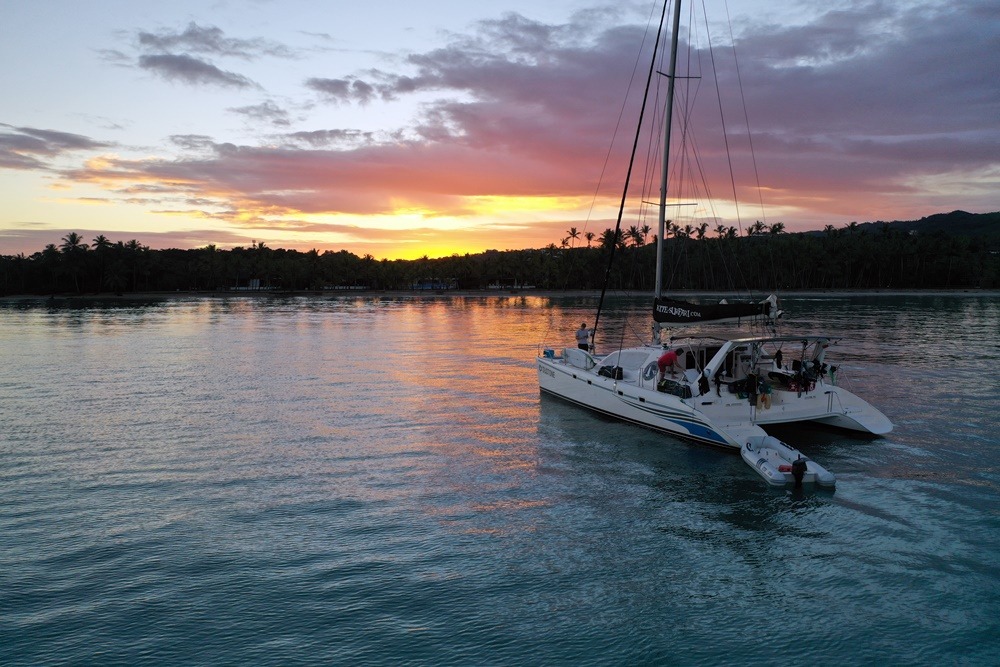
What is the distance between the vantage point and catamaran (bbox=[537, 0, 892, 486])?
1684 cm

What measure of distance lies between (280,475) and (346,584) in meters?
5.98

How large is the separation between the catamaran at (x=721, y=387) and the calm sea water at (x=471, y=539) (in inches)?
24.9

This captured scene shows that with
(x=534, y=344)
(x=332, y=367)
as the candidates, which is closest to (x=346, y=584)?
(x=332, y=367)

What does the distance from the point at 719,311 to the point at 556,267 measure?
498 ft

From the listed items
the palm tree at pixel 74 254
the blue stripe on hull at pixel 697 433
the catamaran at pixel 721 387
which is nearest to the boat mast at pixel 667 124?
the catamaran at pixel 721 387

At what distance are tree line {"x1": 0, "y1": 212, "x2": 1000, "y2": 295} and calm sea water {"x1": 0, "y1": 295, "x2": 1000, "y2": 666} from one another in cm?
12916

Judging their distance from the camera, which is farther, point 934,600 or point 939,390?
point 939,390

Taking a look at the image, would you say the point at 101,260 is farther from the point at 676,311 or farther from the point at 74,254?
the point at 676,311

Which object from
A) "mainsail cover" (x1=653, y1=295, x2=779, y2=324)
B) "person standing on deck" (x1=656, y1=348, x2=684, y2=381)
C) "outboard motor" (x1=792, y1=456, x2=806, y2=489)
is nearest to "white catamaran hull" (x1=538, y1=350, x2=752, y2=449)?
"person standing on deck" (x1=656, y1=348, x2=684, y2=381)

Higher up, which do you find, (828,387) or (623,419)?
(828,387)

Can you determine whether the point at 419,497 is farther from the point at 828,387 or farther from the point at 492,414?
the point at 828,387

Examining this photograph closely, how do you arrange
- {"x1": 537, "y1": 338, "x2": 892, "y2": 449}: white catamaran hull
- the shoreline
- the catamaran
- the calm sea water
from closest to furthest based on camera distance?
the calm sea water < the catamaran < {"x1": 537, "y1": 338, "x2": 892, "y2": 449}: white catamaran hull < the shoreline

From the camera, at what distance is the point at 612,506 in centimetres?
1307

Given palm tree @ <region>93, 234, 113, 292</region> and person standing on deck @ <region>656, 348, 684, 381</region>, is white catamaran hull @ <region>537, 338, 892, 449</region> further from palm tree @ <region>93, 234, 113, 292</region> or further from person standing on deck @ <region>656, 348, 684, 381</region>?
palm tree @ <region>93, 234, 113, 292</region>
